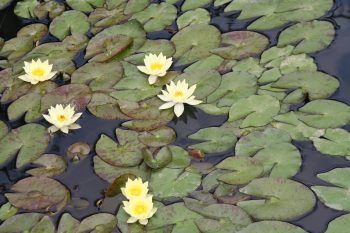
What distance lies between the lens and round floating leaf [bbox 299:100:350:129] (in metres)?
2.42

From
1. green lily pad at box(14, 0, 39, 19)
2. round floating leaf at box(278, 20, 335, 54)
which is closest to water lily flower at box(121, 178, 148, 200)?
round floating leaf at box(278, 20, 335, 54)

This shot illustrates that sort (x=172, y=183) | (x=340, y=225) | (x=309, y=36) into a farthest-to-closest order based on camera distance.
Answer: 1. (x=309, y=36)
2. (x=172, y=183)
3. (x=340, y=225)

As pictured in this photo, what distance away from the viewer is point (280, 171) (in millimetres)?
2264

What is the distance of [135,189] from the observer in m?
2.22

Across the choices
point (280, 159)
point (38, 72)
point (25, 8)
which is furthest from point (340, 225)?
point (25, 8)

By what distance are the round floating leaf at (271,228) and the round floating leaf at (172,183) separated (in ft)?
0.93

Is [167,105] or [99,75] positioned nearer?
[167,105]

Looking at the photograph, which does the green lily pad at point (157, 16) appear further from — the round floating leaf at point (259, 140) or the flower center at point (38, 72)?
the round floating leaf at point (259, 140)

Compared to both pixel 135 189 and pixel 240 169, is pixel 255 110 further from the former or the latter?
pixel 135 189

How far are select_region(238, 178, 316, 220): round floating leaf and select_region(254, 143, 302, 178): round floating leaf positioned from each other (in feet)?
0.17

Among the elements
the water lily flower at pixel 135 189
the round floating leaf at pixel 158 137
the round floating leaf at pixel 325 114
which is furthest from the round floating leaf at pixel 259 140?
the water lily flower at pixel 135 189

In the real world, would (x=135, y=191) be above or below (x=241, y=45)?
below

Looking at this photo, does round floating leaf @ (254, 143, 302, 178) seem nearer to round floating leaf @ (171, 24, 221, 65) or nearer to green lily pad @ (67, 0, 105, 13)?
round floating leaf @ (171, 24, 221, 65)

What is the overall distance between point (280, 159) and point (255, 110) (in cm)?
30
